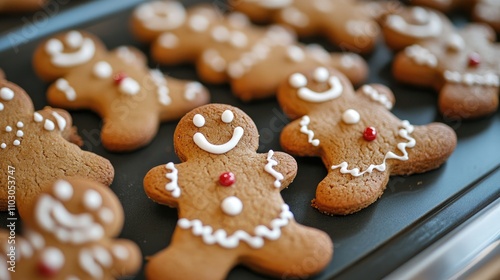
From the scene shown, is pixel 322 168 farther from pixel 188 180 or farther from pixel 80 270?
pixel 80 270

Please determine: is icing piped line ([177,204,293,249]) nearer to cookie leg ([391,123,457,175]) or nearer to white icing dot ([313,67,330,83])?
cookie leg ([391,123,457,175])

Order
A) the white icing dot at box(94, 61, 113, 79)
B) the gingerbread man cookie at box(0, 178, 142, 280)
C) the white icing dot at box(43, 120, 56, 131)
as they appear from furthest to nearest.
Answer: the white icing dot at box(94, 61, 113, 79) → the white icing dot at box(43, 120, 56, 131) → the gingerbread man cookie at box(0, 178, 142, 280)

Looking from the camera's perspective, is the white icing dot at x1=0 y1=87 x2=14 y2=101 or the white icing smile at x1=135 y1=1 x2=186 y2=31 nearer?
the white icing dot at x1=0 y1=87 x2=14 y2=101

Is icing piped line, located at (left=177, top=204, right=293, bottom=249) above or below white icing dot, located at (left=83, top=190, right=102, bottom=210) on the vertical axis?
below

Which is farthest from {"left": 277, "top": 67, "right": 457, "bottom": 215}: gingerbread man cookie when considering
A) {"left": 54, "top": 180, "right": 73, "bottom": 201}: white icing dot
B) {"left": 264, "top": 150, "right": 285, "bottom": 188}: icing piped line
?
{"left": 54, "top": 180, "right": 73, "bottom": 201}: white icing dot

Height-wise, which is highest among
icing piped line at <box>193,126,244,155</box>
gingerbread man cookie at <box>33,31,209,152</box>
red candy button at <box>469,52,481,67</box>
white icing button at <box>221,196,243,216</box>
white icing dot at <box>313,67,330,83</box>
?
red candy button at <box>469,52,481,67</box>

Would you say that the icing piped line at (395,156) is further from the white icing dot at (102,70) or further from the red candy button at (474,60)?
the white icing dot at (102,70)

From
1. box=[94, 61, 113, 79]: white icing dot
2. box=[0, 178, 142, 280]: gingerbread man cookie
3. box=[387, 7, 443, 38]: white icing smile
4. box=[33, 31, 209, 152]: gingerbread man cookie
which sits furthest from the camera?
box=[387, 7, 443, 38]: white icing smile

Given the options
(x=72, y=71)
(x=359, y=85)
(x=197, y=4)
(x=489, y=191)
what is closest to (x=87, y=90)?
(x=72, y=71)
